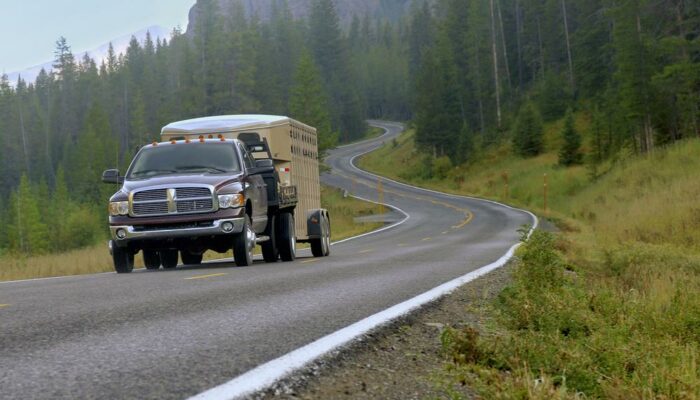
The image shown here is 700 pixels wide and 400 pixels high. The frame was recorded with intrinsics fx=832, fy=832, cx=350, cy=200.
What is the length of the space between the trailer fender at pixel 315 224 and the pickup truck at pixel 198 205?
72.0 inches

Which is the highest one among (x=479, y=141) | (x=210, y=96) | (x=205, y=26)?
(x=205, y=26)

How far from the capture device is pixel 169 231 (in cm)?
1320

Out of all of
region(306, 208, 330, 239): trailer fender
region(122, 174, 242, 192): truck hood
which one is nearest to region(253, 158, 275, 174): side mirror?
region(122, 174, 242, 192): truck hood

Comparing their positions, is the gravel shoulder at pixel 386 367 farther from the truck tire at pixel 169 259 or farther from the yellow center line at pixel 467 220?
the yellow center line at pixel 467 220

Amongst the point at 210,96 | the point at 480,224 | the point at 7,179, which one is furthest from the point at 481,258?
the point at 7,179

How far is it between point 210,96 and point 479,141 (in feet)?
91.1

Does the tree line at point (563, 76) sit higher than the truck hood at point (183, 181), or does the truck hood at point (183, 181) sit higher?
the tree line at point (563, 76)

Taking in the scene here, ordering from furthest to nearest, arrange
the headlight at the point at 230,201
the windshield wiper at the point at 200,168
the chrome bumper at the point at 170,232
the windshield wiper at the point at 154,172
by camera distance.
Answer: the windshield wiper at the point at 200,168
the windshield wiper at the point at 154,172
the headlight at the point at 230,201
the chrome bumper at the point at 170,232

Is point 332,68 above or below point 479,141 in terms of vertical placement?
above

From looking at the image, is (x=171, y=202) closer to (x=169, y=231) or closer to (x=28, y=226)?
(x=169, y=231)

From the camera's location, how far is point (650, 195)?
35.4 metres

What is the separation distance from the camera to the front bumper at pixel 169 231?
13195 mm

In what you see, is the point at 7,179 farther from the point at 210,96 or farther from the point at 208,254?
the point at 208,254

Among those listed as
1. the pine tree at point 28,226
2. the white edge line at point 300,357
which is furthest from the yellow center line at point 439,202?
the pine tree at point 28,226
